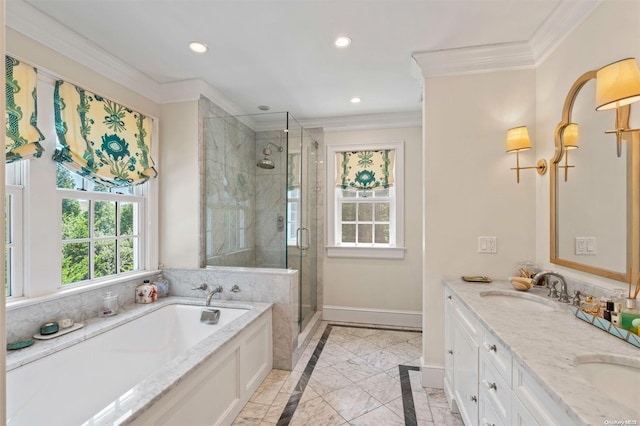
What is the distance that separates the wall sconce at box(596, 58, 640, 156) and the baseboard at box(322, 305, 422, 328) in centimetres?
279

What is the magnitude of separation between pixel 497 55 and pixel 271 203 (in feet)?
7.52

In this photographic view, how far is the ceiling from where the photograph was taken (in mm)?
1721

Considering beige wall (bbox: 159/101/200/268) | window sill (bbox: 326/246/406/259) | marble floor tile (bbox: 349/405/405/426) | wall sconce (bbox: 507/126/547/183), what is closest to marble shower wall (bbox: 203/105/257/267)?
beige wall (bbox: 159/101/200/268)

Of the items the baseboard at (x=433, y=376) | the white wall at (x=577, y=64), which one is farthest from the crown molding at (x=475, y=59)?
the baseboard at (x=433, y=376)

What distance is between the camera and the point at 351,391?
7.37 feet

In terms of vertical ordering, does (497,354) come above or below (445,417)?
above

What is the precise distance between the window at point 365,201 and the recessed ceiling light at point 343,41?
5.53 feet

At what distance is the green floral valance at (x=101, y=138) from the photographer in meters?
1.97

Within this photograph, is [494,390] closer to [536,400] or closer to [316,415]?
[536,400]

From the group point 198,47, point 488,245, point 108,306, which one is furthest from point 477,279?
point 108,306

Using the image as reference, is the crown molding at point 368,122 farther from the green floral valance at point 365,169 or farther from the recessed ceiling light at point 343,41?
the recessed ceiling light at point 343,41

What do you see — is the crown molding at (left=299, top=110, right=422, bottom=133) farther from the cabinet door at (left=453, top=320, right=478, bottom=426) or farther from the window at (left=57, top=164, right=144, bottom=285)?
the cabinet door at (left=453, top=320, right=478, bottom=426)

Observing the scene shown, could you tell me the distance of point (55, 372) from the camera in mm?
1621

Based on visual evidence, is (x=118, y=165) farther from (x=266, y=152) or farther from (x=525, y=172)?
(x=525, y=172)
